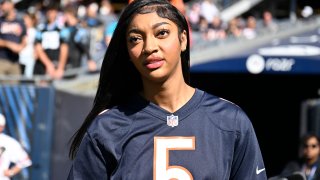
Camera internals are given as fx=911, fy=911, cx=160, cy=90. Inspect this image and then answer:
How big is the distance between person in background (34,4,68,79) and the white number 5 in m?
8.13

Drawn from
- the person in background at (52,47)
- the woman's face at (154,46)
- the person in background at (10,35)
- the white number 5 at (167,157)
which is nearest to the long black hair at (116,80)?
A: the woman's face at (154,46)

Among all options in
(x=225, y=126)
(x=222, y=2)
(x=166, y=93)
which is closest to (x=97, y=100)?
(x=166, y=93)

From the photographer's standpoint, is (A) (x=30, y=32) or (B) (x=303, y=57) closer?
(A) (x=30, y=32)

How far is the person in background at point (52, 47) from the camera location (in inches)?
446

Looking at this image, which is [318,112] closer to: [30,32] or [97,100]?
[30,32]

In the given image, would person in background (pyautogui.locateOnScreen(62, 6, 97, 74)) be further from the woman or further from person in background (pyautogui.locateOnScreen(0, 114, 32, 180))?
the woman

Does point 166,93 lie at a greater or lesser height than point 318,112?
greater

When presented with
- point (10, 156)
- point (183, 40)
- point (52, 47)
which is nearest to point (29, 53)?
point (52, 47)

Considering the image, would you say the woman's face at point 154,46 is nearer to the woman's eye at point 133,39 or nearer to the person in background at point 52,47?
the woman's eye at point 133,39

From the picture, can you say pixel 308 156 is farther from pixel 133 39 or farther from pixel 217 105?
pixel 133 39

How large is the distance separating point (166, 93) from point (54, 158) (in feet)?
26.2

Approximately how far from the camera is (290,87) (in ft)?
52.3

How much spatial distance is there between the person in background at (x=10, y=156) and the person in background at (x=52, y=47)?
48.2 inches

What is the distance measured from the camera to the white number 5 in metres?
3.23
